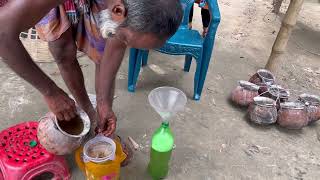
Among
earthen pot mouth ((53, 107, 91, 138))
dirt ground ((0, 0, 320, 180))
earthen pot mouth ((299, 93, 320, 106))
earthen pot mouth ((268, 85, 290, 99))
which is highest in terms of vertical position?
earthen pot mouth ((53, 107, 91, 138))

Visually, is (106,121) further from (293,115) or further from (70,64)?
(293,115)

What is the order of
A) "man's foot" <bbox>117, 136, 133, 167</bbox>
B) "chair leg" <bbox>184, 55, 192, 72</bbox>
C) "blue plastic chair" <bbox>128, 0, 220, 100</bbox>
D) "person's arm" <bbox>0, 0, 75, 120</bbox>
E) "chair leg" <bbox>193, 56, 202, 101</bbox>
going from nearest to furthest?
"person's arm" <bbox>0, 0, 75, 120</bbox>, "man's foot" <bbox>117, 136, 133, 167</bbox>, "blue plastic chair" <bbox>128, 0, 220, 100</bbox>, "chair leg" <bbox>193, 56, 202, 101</bbox>, "chair leg" <bbox>184, 55, 192, 72</bbox>

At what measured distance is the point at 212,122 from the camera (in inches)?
98.0

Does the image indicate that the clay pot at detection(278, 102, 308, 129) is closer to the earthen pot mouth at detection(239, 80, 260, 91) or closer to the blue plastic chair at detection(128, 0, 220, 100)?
the earthen pot mouth at detection(239, 80, 260, 91)

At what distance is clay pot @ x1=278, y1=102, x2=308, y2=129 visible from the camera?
2444 mm

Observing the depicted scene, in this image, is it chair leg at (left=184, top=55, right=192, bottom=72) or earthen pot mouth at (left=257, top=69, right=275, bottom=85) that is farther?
chair leg at (left=184, top=55, right=192, bottom=72)

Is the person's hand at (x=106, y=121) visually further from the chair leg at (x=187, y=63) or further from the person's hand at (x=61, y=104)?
the chair leg at (x=187, y=63)

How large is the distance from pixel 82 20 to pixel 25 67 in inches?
22.0

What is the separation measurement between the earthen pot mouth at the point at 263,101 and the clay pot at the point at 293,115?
87 millimetres

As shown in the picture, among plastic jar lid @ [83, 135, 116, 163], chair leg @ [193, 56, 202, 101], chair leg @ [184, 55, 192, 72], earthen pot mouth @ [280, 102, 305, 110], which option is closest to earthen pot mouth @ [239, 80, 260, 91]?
earthen pot mouth @ [280, 102, 305, 110]

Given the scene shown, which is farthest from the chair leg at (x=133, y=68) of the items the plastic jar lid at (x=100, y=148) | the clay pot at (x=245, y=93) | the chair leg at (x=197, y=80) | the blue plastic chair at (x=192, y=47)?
the plastic jar lid at (x=100, y=148)

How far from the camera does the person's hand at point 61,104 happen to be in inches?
57.5

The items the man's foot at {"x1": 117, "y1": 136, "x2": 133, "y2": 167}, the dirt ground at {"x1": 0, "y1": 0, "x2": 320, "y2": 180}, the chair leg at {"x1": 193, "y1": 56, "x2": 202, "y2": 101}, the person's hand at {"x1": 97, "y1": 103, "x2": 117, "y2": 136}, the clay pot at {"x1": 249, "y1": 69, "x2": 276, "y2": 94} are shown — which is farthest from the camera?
the clay pot at {"x1": 249, "y1": 69, "x2": 276, "y2": 94}

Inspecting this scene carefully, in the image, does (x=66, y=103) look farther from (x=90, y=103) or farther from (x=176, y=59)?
(x=176, y=59)
